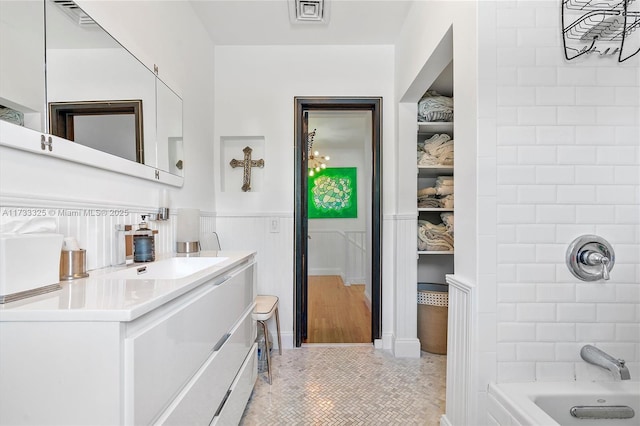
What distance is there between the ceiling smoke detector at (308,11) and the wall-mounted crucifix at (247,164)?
109 cm

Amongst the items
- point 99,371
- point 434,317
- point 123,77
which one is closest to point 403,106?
point 434,317

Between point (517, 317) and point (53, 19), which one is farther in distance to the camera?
point (517, 317)

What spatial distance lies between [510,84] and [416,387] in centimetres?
188

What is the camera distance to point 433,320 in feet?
8.93

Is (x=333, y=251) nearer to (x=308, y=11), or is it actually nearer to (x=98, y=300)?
(x=308, y=11)

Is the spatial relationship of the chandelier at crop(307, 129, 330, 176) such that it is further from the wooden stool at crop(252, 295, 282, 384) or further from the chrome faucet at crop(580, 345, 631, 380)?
the chrome faucet at crop(580, 345, 631, 380)

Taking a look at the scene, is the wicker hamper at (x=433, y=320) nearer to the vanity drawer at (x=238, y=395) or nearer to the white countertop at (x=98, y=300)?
the vanity drawer at (x=238, y=395)

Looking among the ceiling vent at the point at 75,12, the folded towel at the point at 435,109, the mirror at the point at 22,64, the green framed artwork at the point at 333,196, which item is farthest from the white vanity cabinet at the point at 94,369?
the green framed artwork at the point at 333,196

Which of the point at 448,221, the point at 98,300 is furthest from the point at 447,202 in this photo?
the point at 98,300

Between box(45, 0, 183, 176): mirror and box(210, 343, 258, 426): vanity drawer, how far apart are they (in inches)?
46.1

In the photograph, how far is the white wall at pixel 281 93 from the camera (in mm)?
2834

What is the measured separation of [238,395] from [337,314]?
233 centimetres

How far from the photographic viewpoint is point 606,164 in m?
1.33

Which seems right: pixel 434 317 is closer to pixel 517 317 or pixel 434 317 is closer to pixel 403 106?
pixel 517 317
